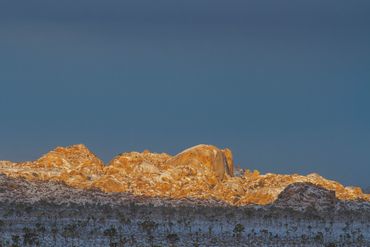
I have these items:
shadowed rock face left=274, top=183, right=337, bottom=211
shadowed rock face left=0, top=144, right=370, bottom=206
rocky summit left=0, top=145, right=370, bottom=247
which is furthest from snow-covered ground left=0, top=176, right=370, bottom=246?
shadowed rock face left=0, top=144, right=370, bottom=206

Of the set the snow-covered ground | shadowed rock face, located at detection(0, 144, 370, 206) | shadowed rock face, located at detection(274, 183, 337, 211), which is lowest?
the snow-covered ground

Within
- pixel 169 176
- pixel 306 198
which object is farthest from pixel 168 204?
pixel 169 176

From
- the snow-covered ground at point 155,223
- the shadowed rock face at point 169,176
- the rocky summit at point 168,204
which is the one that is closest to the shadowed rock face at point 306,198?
the rocky summit at point 168,204

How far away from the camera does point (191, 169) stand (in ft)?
400

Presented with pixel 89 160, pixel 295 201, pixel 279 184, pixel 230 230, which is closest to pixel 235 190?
pixel 279 184

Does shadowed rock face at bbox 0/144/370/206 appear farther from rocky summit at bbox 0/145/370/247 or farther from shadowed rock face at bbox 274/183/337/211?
shadowed rock face at bbox 274/183/337/211

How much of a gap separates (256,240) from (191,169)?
2719 inches

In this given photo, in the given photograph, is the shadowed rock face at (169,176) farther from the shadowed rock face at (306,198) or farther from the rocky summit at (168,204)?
the shadowed rock face at (306,198)

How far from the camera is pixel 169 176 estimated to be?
119m

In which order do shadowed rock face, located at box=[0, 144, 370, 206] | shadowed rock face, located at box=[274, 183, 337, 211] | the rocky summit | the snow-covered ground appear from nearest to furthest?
the snow-covered ground < the rocky summit < shadowed rock face, located at box=[274, 183, 337, 211] < shadowed rock face, located at box=[0, 144, 370, 206]

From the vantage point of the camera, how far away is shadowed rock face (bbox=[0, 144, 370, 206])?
371 feet

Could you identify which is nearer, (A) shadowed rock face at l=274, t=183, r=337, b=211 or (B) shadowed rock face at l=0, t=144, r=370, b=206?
(A) shadowed rock face at l=274, t=183, r=337, b=211

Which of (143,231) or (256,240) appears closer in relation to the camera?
(256,240)

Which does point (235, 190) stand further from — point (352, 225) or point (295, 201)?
point (352, 225)
